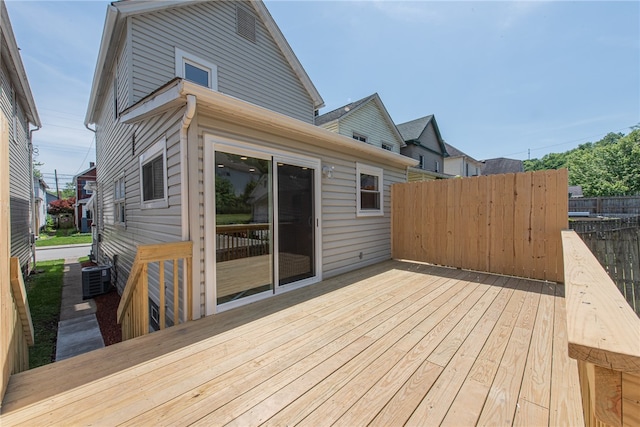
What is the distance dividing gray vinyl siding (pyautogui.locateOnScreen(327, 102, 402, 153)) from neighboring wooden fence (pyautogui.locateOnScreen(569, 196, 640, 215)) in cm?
1039

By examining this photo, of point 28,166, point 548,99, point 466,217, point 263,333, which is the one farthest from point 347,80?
point 548,99

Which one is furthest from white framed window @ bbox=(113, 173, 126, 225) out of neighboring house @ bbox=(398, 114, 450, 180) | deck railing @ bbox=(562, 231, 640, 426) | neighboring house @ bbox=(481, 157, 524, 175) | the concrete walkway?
neighboring house @ bbox=(481, 157, 524, 175)

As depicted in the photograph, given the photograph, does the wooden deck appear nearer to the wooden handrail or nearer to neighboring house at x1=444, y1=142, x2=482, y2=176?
the wooden handrail

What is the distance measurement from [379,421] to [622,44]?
43.6 ft

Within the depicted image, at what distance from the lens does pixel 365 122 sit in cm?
1173

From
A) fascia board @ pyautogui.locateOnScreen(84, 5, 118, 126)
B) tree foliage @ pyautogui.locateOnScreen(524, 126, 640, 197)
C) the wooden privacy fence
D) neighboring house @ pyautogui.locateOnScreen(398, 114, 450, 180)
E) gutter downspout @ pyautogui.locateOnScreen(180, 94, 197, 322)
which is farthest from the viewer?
tree foliage @ pyautogui.locateOnScreen(524, 126, 640, 197)

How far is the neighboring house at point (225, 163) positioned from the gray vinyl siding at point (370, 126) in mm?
3351

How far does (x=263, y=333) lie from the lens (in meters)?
2.60

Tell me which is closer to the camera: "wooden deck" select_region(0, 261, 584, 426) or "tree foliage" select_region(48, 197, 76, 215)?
"wooden deck" select_region(0, 261, 584, 426)

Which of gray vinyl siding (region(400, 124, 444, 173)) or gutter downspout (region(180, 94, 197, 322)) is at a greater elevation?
gray vinyl siding (region(400, 124, 444, 173))

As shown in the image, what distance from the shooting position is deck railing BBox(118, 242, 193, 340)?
268cm

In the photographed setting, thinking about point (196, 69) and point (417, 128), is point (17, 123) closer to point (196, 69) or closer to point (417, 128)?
point (196, 69)

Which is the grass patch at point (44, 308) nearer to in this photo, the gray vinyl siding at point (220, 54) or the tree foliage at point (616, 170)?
the gray vinyl siding at point (220, 54)

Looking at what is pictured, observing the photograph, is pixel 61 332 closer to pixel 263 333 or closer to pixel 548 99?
pixel 263 333
